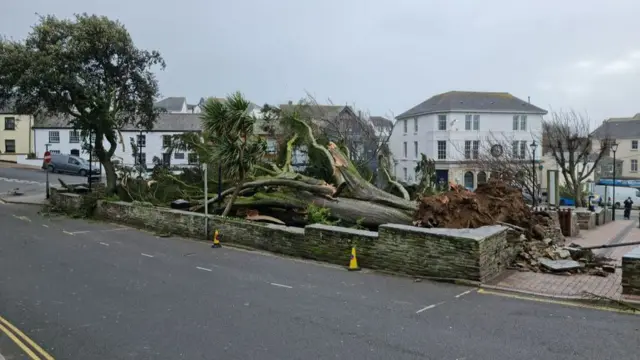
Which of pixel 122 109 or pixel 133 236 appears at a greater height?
pixel 122 109

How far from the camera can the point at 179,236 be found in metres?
16.3

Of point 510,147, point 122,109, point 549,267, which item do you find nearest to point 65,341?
point 549,267

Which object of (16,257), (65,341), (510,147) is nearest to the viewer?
(65,341)

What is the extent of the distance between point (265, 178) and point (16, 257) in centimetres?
733

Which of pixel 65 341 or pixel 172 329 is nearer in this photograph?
pixel 65 341

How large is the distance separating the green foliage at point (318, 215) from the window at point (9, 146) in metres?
58.3

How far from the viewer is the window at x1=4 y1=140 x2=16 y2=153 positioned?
60.5m

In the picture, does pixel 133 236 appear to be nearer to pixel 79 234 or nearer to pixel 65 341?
pixel 79 234

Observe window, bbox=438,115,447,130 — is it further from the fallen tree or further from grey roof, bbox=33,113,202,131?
the fallen tree

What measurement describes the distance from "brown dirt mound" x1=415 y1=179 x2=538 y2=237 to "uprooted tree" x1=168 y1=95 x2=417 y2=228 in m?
1.50

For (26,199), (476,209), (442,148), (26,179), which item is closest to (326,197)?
(476,209)

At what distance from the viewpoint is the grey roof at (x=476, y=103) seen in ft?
169

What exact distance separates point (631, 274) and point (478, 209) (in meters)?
4.10

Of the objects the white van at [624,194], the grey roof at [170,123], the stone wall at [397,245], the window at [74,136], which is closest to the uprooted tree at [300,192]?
the stone wall at [397,245]
